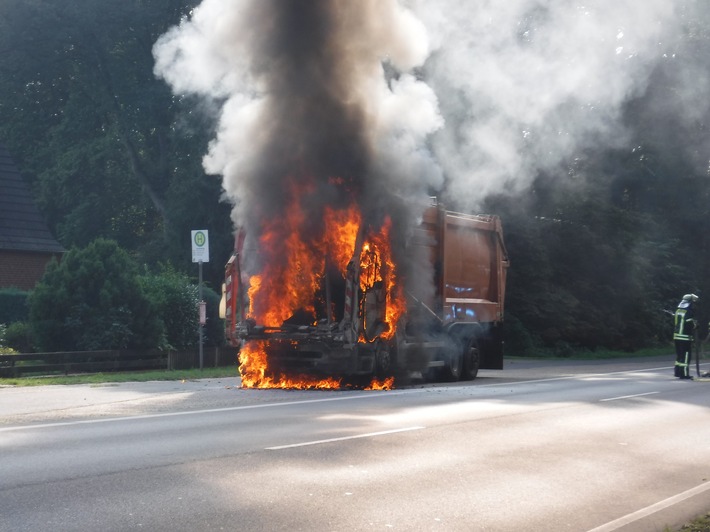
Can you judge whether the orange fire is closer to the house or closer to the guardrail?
the guardrail

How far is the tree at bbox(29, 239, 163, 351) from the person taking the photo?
24.1m

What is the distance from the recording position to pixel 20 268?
3634cm

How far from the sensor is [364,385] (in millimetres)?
18297

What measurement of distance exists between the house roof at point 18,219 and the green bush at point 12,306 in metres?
4.62

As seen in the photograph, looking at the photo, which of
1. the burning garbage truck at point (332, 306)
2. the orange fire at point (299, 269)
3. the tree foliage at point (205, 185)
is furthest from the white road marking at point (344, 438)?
the tree foliage at point (205, 185)

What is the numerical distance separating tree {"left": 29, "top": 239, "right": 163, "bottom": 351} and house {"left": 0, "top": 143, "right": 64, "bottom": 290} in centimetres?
1178

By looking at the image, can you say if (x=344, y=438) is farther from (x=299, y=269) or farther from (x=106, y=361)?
(x=106, y=361)

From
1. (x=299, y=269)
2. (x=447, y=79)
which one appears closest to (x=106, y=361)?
(x=299, y=269)

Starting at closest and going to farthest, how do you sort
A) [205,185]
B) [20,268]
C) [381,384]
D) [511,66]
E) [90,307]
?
[381,384] < [90,307] < [511,66] < [20,268] < [205,185]

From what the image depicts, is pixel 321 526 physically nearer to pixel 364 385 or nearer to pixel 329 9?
pixel 364 385

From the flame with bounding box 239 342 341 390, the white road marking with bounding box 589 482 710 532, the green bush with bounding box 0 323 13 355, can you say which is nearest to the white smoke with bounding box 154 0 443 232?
the flame with bounding box 239 342 341 390

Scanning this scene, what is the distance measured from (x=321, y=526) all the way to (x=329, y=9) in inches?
535

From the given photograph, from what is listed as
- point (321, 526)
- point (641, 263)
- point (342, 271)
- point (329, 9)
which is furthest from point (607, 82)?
point (321, 526)

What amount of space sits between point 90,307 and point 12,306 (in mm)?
8304
